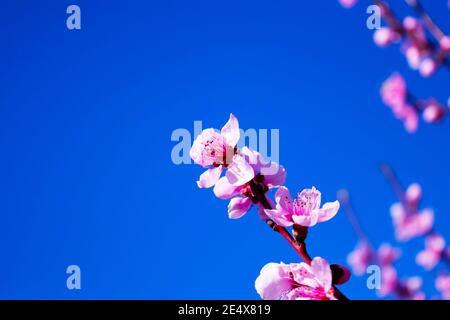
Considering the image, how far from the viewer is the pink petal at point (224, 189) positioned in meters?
1.05

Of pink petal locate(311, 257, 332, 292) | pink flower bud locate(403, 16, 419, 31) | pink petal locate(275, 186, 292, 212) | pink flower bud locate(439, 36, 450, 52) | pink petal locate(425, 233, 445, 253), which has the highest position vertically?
pink flower bud locate(403, 16, 419, 31)

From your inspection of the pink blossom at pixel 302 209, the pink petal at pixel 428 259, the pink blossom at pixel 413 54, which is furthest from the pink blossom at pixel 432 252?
the pink blossom at pixel 302 209

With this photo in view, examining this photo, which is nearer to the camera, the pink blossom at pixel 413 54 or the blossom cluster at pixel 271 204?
the blossom cluster at pixel 271 204

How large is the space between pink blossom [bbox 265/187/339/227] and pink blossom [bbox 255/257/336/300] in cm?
10

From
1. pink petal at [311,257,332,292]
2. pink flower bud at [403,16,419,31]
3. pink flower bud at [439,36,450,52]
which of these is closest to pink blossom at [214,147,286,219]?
pink petal at [311,257,332,292]

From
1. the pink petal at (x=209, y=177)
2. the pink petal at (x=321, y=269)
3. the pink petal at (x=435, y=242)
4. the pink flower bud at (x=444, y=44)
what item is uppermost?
the pink flower bud at (x=444, y=44)

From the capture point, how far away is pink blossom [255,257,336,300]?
2.93ft

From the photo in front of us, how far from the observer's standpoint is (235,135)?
3.58ft

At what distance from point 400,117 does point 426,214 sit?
0.67 meters

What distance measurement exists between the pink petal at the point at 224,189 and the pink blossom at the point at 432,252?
225 centimetres

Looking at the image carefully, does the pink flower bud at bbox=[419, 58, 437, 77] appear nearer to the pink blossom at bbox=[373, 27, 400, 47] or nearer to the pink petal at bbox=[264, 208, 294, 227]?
the pink blossom at bbox=[373, 27, 400, 47]

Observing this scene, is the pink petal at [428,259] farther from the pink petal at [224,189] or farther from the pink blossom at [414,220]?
the pink petal at [224,189]
